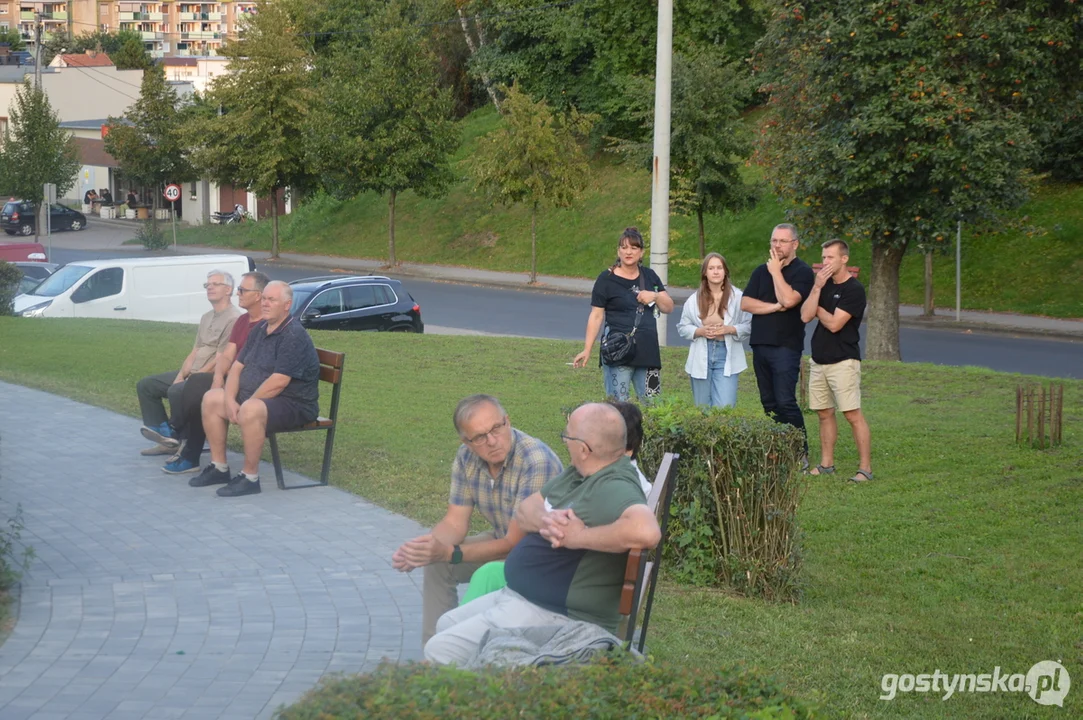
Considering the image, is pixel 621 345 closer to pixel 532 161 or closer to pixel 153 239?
pixel 532 161

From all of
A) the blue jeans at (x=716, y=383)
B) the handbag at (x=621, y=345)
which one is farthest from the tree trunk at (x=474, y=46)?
the blue jeans at (x=716, y=383)

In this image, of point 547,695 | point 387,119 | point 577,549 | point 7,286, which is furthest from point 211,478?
point 387,119

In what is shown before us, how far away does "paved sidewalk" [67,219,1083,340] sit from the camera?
27.8 metres

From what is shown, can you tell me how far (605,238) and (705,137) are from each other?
8.67 meters

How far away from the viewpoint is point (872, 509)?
8.40m

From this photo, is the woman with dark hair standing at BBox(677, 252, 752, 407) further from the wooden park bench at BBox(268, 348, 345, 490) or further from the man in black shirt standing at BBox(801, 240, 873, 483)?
the wooden park bench at BBox(268, 348, 345, 490)

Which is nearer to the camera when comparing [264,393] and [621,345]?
[264,393]

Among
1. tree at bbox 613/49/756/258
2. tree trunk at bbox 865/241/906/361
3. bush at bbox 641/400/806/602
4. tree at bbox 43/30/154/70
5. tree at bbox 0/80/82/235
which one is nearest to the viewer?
bush at bbox 641/400/806/602

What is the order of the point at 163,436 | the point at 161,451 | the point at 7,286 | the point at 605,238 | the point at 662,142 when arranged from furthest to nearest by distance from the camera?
the point at 605,238, the point at 7,286, the point at 662,142, the point at 161,451, the point at 163,436

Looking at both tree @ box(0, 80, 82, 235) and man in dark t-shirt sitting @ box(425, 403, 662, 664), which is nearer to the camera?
man in dark t-shirt sitting @ box(425, 403, 662, 664)

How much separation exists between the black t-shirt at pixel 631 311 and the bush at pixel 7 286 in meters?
14.8

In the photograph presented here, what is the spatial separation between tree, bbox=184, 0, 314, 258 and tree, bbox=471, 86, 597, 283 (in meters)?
11.0

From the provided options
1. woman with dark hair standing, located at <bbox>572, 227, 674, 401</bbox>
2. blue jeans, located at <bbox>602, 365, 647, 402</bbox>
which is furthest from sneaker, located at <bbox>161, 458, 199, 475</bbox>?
blue jeans, located at <bbox>602, 365, 647, 402</bbox>

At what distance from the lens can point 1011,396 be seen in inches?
530
